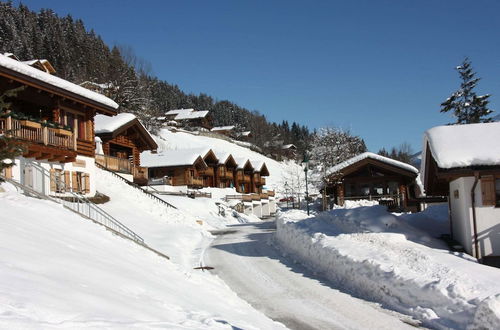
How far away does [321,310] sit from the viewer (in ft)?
33.8

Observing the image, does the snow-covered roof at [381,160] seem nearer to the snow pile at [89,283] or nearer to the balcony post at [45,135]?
the balcony post at [45,135]

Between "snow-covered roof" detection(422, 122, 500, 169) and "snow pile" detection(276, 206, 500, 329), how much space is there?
10.6 feet

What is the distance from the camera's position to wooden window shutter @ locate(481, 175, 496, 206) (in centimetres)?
1478

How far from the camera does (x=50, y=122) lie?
21188 millimetres

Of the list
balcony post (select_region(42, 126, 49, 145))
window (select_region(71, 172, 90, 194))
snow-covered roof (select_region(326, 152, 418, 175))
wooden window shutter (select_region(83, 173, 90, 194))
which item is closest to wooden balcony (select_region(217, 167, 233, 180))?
snow-covered roof (select_region(326, 152, 418, 175))

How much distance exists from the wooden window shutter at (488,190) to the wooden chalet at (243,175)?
56.6m

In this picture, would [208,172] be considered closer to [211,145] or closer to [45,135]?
[211,145]

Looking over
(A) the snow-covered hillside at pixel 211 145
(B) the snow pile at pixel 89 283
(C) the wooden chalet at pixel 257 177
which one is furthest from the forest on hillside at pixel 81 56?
(B) the snow pile at pixel 89 283

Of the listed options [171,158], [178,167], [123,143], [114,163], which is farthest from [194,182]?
[114,163]

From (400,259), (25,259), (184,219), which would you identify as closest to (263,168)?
(184,219)

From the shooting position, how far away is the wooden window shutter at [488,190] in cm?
1478

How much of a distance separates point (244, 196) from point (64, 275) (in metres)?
48.9

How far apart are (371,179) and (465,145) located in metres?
21.0

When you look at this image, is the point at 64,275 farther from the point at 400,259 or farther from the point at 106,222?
the point at 106,222
